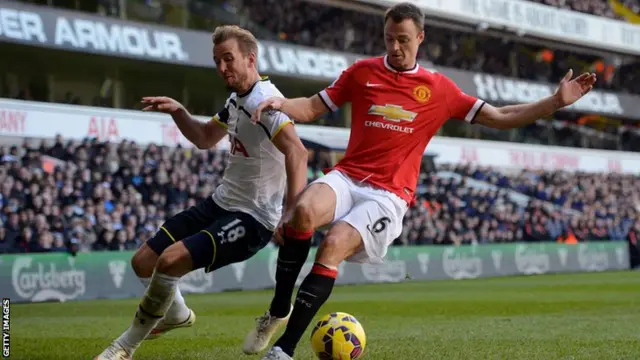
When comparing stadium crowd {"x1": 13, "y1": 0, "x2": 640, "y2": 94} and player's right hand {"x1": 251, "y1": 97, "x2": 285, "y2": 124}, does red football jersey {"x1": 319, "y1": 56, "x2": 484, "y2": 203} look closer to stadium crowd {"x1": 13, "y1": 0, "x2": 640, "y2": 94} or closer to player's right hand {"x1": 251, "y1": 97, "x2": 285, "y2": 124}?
player's right hand {"x1": 251, "y1": 97, "x2": 285, "y2": 124}

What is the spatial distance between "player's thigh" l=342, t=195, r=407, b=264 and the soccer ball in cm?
49

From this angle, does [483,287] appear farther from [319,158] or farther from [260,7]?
[260,7]

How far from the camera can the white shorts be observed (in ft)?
23.4

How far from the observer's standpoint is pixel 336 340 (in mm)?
7039

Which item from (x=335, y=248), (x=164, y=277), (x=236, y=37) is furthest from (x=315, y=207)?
(x=236, y=37)

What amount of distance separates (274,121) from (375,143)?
79cm

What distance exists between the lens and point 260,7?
33.7 m

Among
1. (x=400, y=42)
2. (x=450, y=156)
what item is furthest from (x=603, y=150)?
(x=400, y=42)

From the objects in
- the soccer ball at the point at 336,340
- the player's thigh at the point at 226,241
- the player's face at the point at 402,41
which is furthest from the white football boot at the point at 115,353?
the player's face at the point at 402,41

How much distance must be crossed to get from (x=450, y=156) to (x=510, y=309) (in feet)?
80.7

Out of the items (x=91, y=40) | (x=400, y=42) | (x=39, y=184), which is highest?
(x=91, y=40)

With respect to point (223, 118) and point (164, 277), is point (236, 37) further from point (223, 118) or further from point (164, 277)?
point (164, 277)

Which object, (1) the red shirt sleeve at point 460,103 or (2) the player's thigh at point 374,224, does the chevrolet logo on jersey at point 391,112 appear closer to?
(1) the red shirt sleeve at point 460,103

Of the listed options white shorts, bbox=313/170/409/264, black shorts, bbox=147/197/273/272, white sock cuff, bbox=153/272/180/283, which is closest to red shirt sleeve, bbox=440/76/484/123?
white shorts, bbox=313/170/409/264
